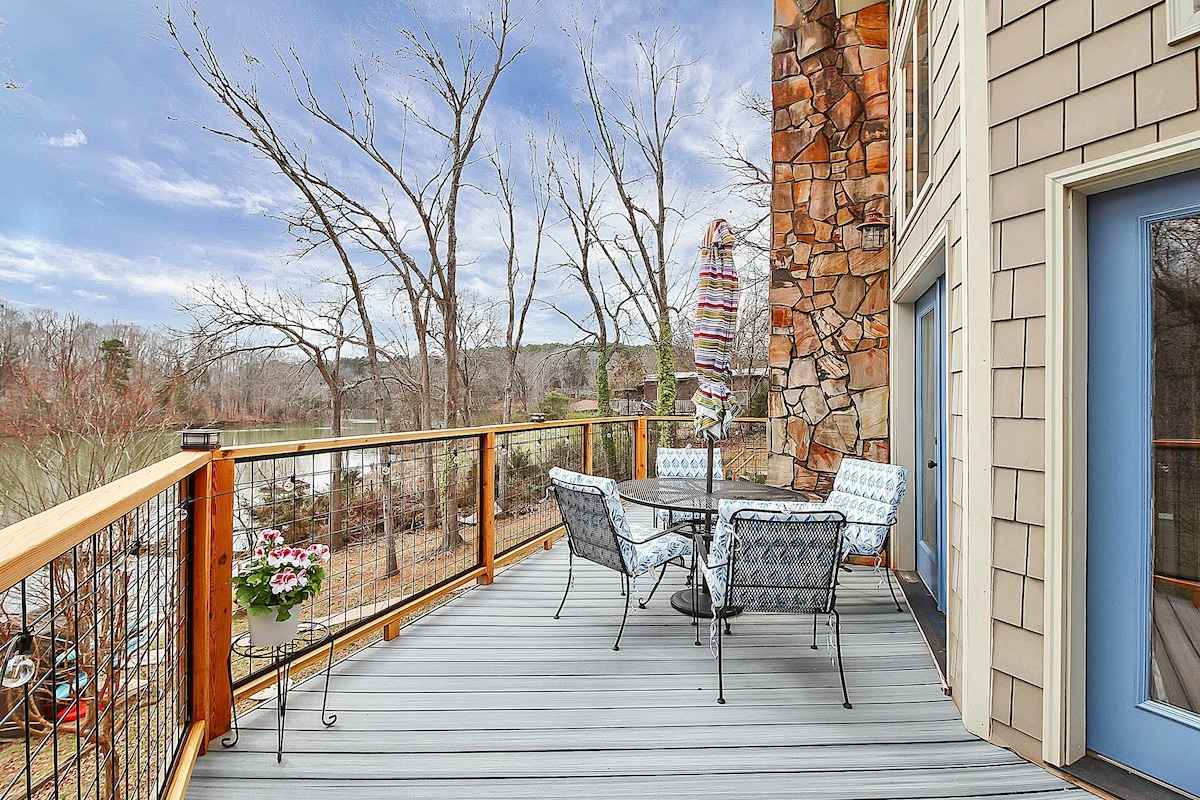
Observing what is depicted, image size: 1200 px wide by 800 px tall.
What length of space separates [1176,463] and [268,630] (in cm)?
308

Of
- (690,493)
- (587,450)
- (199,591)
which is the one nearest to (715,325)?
(690,493)

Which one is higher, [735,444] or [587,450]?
[587,450]

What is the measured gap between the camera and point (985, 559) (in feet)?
7.13

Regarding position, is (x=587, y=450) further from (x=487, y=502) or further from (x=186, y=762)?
(x=186, y=762)

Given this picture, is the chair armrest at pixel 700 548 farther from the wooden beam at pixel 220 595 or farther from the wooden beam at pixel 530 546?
the wooden beam at pixel 220 595

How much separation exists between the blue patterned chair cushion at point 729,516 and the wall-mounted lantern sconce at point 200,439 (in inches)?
76.5

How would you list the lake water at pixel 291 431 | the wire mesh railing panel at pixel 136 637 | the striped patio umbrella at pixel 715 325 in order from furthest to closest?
1. the lake water at pixel 291 431
2. the striped patio umbrella at pixel 715 325
3. the wire mesh railing panel at pixel 136 637

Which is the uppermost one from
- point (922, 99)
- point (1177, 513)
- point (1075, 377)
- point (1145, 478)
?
point (922, 99)

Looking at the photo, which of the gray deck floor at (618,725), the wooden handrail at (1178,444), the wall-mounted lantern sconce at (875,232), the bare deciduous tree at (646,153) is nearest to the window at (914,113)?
the wall-mounted lantern sconce at (875,232)

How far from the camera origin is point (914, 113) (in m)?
3.52

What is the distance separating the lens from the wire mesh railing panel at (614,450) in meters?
6.36

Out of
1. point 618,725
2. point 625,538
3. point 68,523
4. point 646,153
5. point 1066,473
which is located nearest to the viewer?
point 68,523

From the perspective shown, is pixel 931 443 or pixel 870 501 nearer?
pixel 870 501

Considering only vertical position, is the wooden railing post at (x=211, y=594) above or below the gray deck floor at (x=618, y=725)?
above
